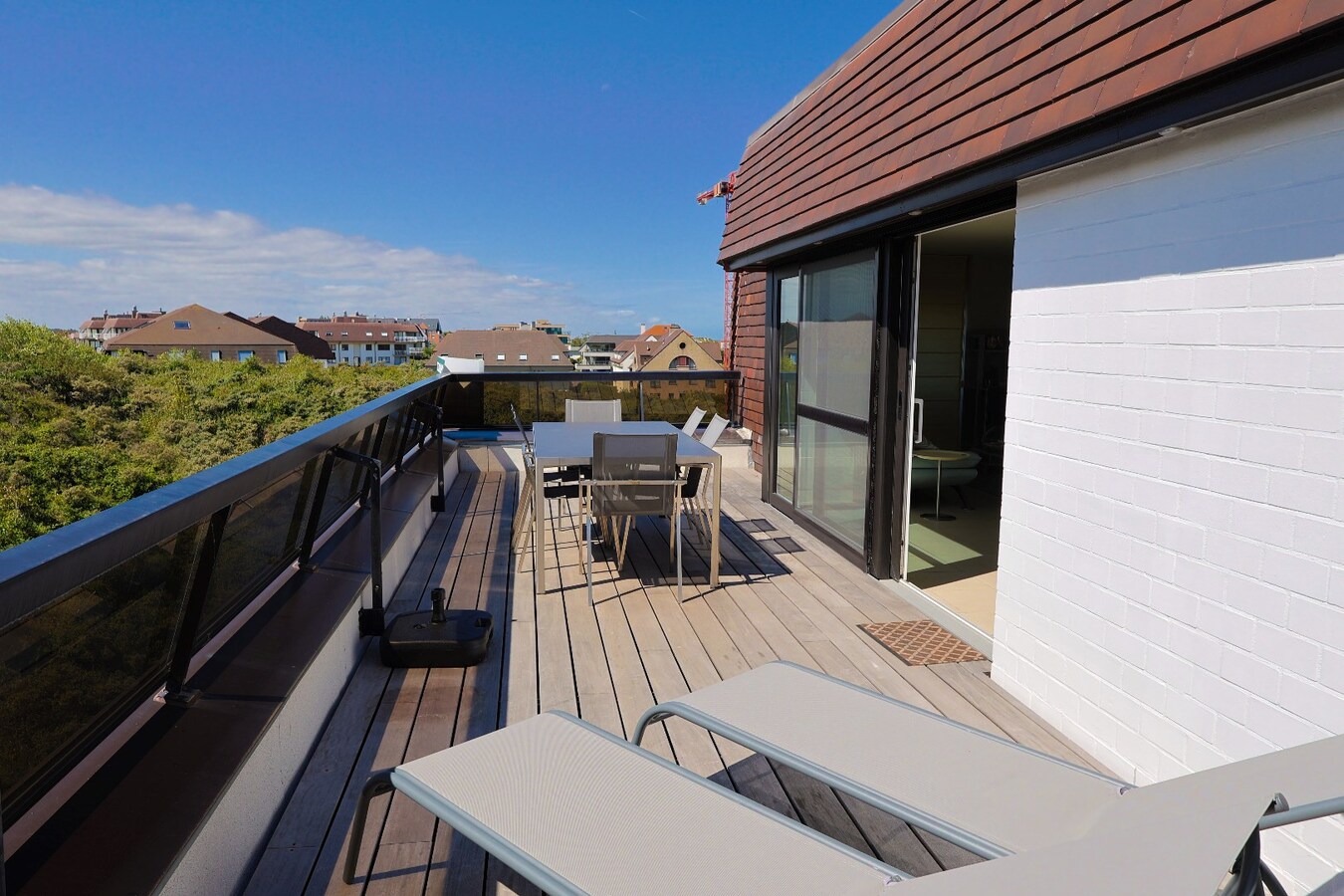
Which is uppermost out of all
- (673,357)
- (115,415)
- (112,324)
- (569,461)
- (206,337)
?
(112,324)

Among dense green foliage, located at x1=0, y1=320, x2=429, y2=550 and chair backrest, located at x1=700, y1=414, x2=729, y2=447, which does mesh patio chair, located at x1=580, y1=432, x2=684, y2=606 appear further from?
dense green foliage, located at x1=0, y1=320, x2=429, y2=550

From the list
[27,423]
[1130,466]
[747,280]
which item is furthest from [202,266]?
A: [1130,466]

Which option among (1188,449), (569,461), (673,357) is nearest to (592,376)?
(569,461)

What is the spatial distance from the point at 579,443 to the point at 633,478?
80 centimetres

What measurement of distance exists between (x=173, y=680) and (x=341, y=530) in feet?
7.44

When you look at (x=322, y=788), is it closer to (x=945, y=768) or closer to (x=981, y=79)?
(x=945, y=768)

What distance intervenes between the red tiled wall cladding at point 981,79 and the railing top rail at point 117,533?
255 cm

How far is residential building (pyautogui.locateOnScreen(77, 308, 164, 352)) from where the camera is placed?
9588 centimetres

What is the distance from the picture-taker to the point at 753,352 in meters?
9.05

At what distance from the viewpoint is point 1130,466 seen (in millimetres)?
2631

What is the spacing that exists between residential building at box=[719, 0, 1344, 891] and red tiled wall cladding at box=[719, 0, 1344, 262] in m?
0.01

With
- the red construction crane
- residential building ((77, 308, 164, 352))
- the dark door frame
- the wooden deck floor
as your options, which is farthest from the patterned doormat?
residential building ((77, 308, 164, 352))

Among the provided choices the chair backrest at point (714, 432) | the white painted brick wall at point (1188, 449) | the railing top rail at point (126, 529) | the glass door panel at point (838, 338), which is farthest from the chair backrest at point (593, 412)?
the white painted brick wall at point (1188, 449)

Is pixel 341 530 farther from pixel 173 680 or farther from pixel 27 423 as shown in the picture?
pixel 27 423
